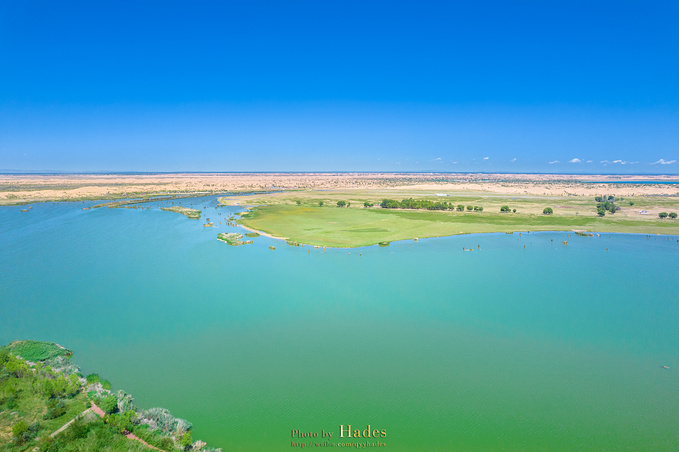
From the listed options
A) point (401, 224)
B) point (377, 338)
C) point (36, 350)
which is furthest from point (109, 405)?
point (401, 224)

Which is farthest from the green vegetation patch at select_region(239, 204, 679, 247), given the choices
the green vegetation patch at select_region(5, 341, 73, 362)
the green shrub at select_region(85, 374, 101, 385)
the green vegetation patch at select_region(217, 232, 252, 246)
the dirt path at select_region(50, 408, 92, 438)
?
the dirt path at select_region(50, 408, 92, 438)

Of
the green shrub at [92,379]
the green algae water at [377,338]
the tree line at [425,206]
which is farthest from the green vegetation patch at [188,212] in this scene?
the green shrub at [92,379]

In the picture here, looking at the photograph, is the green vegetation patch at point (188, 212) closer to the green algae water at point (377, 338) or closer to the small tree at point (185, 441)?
the green algae water at point (377, 338)

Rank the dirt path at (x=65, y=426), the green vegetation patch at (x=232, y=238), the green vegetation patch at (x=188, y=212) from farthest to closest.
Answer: the green vegetation patch at (x=188, y=212)
the green vegetation patch at (x=232, y=238)
the dirt path at (x=65, y=426)

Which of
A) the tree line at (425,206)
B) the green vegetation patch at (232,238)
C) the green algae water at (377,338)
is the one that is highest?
the tree line at (425,206)

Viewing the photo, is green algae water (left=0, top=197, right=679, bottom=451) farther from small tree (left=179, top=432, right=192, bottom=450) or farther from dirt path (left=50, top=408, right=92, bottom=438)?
dirt path (left=50, top=408, right=92, bottom=438)

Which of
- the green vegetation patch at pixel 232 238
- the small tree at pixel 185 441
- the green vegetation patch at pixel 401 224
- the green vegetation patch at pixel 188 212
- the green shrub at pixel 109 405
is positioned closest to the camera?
the small tree at pixel 185 441

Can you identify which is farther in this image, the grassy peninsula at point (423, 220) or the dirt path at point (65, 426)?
the grassy peninsula at point (423, 220)

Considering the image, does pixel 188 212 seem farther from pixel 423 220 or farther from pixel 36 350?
pixel 36 350
